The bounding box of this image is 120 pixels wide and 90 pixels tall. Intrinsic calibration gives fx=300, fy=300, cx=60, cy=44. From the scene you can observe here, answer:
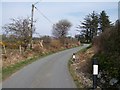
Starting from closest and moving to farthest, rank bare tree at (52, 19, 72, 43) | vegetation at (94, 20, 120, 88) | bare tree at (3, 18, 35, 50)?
vegetation at (94, 20, 120, 88) < bare tree at (3, 18, 35, 50) < bare tree at (52, 19, 72, 43)

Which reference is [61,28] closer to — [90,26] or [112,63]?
[90,26]

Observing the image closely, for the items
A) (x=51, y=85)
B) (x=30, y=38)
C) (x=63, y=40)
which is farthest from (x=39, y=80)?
(x=63, y=40)

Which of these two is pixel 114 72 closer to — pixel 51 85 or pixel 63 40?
pixel 51 85

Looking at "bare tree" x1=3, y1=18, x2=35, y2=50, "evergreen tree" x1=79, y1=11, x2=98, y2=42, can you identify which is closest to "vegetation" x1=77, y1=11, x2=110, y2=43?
"evergreen tree" x1=79, y1=11, x2=98, y2=42

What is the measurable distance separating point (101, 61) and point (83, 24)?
85.9 meters

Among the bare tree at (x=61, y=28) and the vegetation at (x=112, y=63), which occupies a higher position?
the bare tree at (x=61, y=28)

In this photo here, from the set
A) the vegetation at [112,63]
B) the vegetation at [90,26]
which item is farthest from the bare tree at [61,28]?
the vegetation at [112,63]

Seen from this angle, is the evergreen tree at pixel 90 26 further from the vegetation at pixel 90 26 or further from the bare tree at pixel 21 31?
the bare tree at pixel 21 31

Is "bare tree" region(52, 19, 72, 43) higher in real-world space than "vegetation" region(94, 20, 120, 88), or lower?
higher

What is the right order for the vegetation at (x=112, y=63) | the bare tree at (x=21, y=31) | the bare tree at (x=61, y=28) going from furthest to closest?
the bare tree at (x=61, y=28) < the bare tree at (x=21, y=31) < the vegetation at (x=112, y=63)

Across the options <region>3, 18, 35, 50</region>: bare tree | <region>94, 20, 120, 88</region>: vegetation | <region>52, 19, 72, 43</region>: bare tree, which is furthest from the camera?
<region>52, 19, 72, 43</region>: bare tree

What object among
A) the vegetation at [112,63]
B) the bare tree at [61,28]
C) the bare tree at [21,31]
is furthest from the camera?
the bare tree at [61,28]

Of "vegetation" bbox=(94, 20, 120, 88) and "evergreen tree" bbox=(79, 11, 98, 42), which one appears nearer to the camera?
"vegetation" bbox=(94, 20, 120, 88)

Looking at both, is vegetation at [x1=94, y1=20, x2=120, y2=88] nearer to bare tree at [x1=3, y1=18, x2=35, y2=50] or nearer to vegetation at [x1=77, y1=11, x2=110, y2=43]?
bare tree at [x1=3, y1=18, x2=35, y2=50]
